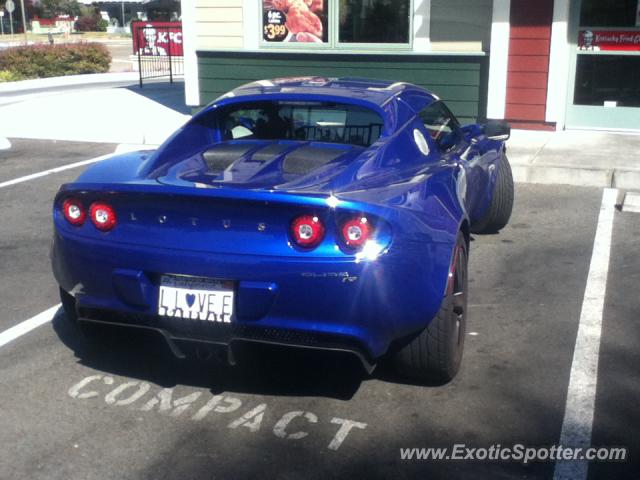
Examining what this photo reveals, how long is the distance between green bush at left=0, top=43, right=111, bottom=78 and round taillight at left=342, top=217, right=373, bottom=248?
23.0 metres

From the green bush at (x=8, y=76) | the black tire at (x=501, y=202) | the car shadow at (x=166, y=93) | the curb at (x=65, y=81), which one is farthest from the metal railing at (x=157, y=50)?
the black tire at (x=501, y=202)

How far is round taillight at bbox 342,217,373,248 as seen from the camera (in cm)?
362

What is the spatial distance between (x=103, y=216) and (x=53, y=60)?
75.8ft

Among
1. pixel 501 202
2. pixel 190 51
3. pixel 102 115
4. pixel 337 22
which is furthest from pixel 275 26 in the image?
pixel 501 202

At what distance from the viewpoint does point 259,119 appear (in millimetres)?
5027

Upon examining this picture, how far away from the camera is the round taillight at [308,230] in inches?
143

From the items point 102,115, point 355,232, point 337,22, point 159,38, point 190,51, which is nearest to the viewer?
point 355,232

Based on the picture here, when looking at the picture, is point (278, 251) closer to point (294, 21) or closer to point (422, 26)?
point (422, 26)

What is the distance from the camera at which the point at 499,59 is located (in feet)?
37.9

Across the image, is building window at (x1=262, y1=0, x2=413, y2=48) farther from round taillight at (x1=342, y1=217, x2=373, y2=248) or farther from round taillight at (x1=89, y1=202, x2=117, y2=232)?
round taillight at (x1=342, y1=217, x2=373, y2=248)

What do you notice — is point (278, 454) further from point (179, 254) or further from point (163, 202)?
point (163, 202)

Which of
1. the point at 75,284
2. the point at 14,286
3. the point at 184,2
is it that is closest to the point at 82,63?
the point at 184,2

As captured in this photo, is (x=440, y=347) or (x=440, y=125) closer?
(x=440, y=347)

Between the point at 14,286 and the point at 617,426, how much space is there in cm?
401
